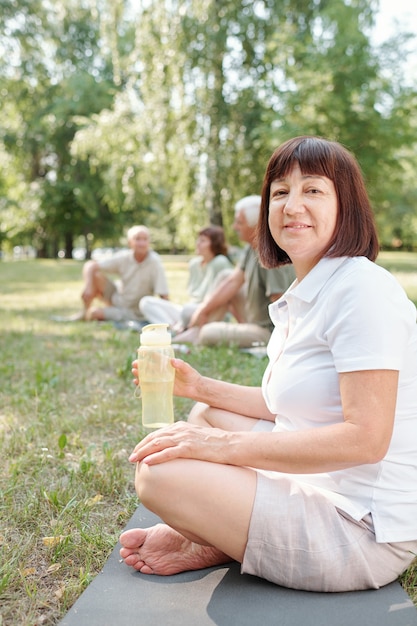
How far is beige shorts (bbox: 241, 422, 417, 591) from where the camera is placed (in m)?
1.84

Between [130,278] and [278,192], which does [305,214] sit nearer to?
[278,192]

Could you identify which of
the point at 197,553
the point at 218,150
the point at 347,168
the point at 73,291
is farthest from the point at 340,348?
the point at 218,150

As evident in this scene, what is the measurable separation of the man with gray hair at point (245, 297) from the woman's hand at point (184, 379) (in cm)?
308

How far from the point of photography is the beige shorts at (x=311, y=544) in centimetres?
184

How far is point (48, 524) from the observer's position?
253 cm

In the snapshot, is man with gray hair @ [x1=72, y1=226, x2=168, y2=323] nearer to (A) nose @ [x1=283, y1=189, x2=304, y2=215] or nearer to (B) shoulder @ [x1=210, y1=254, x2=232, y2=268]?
(B) shoulder @ [x1=210, y1=254, x2=232, y2=268]

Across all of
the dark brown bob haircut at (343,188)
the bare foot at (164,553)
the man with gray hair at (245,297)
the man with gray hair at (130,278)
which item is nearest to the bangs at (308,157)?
the dark brown bob haircut at (343,188)

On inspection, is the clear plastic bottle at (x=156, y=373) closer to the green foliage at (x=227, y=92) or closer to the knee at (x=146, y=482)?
the knee at (x=146, y=482)

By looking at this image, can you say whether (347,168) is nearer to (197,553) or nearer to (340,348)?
(340,348)

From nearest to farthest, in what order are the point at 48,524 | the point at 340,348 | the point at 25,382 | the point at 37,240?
the point at 340,348 < the point at 48,524 < the point at 25,382 < the point at 37,240

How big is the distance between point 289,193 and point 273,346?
537 millimetres

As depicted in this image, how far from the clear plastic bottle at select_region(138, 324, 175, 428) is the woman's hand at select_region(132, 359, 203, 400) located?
0.06 ft

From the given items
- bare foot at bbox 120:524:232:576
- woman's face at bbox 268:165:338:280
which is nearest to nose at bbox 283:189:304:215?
woman's face at bbox 268:165:338:280

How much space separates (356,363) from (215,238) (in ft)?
19.4
